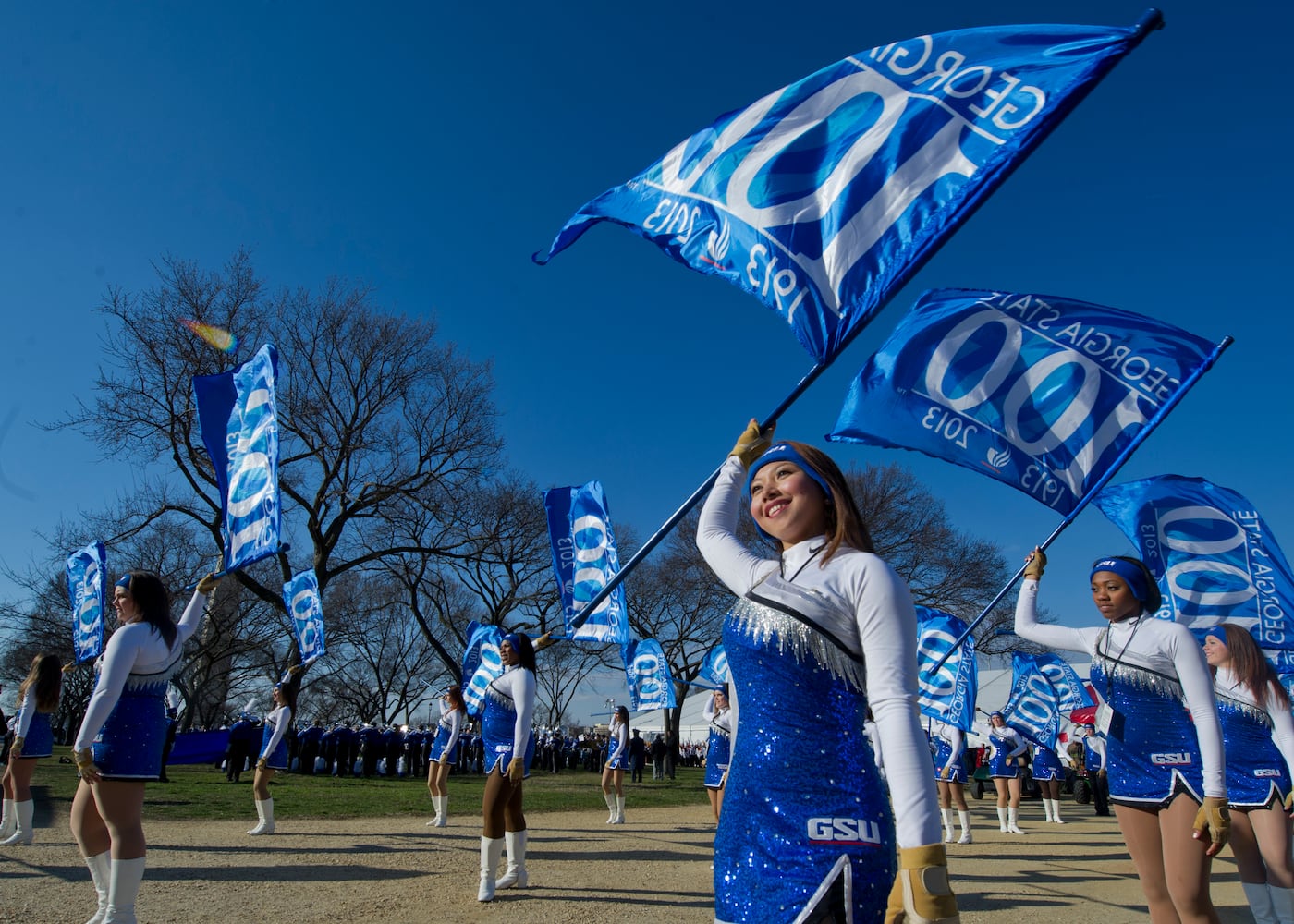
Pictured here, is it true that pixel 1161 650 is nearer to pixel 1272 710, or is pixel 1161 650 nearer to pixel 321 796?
pixel 1272 710

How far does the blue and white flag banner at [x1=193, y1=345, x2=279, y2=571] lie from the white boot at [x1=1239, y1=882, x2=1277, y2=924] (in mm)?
6483

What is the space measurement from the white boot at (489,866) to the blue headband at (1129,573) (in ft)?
15.5

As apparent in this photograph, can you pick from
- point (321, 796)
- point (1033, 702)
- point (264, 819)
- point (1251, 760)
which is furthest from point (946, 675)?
point (321, 796)

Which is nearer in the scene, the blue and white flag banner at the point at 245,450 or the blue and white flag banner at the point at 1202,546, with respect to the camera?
the blue and white flag banner at the point at 245,450

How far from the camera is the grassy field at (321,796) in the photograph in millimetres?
13485

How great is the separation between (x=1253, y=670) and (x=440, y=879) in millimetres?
6500

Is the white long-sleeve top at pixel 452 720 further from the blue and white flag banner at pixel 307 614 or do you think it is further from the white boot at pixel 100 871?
the white boot at pixel 100 871

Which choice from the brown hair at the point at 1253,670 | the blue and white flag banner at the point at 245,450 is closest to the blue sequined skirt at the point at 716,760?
the brown hair at the point at 1253,670

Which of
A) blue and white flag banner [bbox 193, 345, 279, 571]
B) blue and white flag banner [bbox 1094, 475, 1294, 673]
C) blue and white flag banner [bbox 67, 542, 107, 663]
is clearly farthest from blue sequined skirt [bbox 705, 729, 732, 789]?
blue and white flag banner [bbox 67, 542, 107, 663]

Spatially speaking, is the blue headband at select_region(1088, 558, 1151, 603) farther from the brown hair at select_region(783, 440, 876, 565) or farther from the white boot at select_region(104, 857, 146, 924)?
the white boot at select_region(104, 857, 146, 924)

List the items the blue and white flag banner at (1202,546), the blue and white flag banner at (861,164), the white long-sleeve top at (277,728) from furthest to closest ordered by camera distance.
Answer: the white long-sleeve top at (277,728) → the blue and white flag banner at (1202,546) → the blue and white flag banner at (861,164)

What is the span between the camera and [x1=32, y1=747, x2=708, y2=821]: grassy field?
1349cm

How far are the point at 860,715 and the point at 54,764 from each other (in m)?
29.6

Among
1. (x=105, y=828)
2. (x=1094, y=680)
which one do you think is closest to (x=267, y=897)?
(x=105, y=828)
